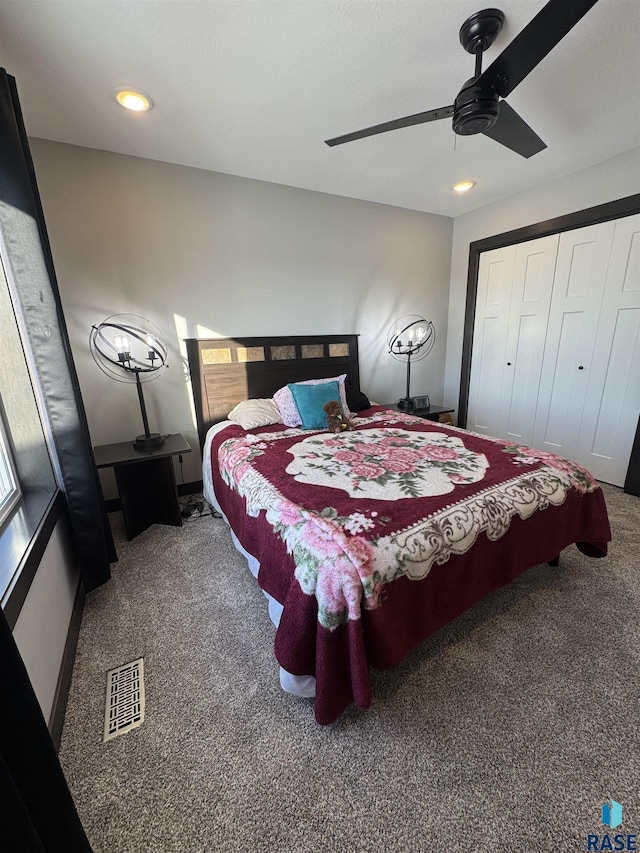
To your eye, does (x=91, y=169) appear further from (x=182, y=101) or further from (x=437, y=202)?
(x=437, y=202)

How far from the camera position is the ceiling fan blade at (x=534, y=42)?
3.44 ft

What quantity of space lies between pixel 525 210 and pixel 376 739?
412 centimetres

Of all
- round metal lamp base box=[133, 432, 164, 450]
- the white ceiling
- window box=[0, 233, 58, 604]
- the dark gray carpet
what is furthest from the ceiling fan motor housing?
round metal lamp base box=[133, 432, 164, 450]

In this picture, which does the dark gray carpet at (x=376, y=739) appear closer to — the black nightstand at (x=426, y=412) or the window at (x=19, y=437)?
the window at (x=19, y=437)

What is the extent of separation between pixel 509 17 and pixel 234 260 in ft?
6.93

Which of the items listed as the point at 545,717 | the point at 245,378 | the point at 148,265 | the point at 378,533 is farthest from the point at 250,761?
the point at 148,265

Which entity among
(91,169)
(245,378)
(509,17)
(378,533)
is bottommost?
(378,533)

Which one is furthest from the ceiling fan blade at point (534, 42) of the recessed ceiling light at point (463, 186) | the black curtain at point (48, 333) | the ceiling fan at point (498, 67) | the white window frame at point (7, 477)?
the white window frame at point (7, 477)

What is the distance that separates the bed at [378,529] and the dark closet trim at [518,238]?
5.91ft

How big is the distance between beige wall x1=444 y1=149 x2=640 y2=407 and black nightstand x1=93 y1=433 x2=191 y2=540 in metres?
3.30

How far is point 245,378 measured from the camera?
3.02 m

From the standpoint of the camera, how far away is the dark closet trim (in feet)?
8.58

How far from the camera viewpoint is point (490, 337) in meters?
3.69

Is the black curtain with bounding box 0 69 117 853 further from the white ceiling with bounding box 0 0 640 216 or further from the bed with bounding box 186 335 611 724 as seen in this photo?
the bed with bounding box 186 335 611 724
